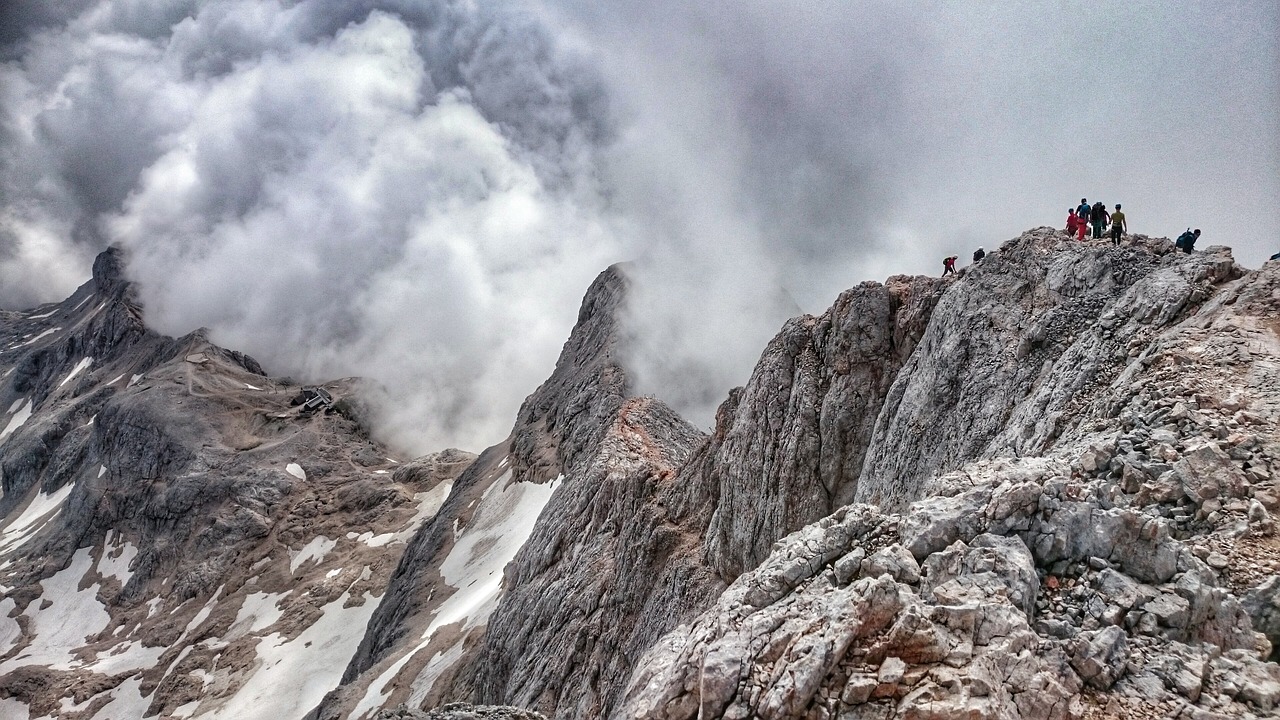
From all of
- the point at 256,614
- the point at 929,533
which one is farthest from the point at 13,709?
the point at 929,533

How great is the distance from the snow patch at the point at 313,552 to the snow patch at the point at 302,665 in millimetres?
19367

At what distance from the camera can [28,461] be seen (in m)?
173

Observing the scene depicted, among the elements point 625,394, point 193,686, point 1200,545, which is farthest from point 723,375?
point 1200,545

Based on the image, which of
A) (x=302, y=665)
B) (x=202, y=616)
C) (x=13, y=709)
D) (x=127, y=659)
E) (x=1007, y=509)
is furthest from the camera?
(x=202, y=616)

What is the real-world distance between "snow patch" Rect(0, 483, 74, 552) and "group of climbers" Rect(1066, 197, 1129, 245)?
18600cm

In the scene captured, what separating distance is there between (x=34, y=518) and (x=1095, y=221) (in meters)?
202

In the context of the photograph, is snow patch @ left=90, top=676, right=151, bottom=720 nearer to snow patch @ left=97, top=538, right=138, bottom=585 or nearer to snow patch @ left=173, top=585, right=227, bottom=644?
snow patch @ left=173, top=585, right=227, bottom=644

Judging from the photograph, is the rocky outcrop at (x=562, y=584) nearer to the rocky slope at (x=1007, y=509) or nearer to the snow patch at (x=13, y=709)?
the rocky slope at (x=1007, y=509)

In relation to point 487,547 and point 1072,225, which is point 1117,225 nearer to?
point 1072,225

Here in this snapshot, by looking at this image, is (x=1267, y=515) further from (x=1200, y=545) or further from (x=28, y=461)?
(x=28, y=461)

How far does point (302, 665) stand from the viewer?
7962 cm

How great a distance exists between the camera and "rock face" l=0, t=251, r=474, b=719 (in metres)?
85.9

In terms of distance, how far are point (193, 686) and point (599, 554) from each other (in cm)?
6963

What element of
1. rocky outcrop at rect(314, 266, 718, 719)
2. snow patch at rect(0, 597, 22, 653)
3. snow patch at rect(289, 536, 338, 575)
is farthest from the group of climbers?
snow patch at rect(0, 597, 22, 653)
